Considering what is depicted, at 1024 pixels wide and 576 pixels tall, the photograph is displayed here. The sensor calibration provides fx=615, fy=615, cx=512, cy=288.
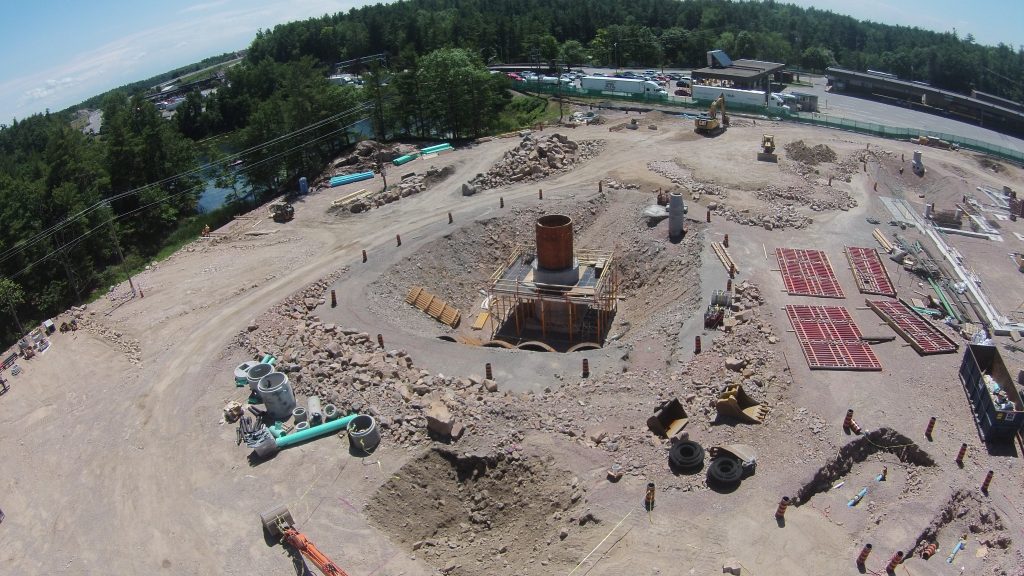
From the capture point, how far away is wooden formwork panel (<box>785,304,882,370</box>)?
2212 centimetres

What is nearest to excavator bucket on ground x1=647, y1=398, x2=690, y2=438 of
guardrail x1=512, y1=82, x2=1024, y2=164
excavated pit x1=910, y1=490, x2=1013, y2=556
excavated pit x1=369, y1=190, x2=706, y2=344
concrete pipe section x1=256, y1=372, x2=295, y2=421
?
excavated pit x1=369, y1=190, x2=706, y2=344

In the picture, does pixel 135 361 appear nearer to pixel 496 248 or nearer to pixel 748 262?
pixel 496 248

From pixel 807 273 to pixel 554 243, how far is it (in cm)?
1201

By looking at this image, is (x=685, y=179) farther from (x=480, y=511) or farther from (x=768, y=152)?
(x=480, y=511)

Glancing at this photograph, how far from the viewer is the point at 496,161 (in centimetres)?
4853

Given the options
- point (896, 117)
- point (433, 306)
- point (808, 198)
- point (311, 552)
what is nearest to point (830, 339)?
point (808, 198)

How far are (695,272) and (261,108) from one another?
1582 inches

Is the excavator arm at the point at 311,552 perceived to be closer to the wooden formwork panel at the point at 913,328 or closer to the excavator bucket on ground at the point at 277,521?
the excavator bucket on ground at the point at 277,521

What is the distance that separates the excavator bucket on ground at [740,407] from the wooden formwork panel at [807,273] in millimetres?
9307

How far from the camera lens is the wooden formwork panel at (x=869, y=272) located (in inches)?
1077

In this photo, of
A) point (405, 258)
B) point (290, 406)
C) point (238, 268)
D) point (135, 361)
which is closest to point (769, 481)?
point (290, 406)

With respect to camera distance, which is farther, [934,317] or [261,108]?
[261,108]

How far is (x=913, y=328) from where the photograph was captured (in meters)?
24.0

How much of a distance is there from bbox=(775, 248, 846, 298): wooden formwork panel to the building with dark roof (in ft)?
173
